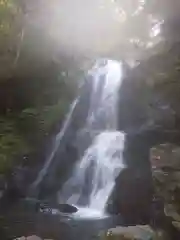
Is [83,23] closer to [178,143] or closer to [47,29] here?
[47,29]

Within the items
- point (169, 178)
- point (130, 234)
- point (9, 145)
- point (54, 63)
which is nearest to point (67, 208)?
point (9, 145)

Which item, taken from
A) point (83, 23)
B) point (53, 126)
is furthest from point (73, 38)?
point (53, 126)

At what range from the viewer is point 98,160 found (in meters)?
7.48

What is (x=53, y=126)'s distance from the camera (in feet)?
26.2

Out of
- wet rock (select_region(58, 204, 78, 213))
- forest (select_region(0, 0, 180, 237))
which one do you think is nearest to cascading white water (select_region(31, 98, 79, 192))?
forest (select_region(0, 0, 180, 237))

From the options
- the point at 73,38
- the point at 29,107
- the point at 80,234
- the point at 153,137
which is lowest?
the point at 80,234

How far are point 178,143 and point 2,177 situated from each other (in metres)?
2.68

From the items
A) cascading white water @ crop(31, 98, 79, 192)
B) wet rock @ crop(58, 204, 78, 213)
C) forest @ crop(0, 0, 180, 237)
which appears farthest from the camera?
cascading white water @ crop(31, 98, 79, 192)

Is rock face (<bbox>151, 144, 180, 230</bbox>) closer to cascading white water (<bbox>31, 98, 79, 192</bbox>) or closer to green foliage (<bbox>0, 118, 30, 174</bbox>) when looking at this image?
green foliage (<bbox>0, 118, 30, 174</bbox>)

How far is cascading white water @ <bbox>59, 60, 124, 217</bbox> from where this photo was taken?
693 centimetres

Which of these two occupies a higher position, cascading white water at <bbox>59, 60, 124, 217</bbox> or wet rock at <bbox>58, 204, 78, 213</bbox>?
cascading white water at <bbox>59, 60, 124, 217</bbox>

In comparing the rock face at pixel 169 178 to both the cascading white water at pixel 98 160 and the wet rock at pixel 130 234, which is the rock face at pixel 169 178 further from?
the cascading white water at pixel 98 160

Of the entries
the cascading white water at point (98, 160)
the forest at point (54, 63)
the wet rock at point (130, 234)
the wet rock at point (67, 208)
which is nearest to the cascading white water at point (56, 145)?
the forest at point (54, 63)

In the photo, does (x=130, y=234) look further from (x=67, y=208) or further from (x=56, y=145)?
(x=56, y=145)
